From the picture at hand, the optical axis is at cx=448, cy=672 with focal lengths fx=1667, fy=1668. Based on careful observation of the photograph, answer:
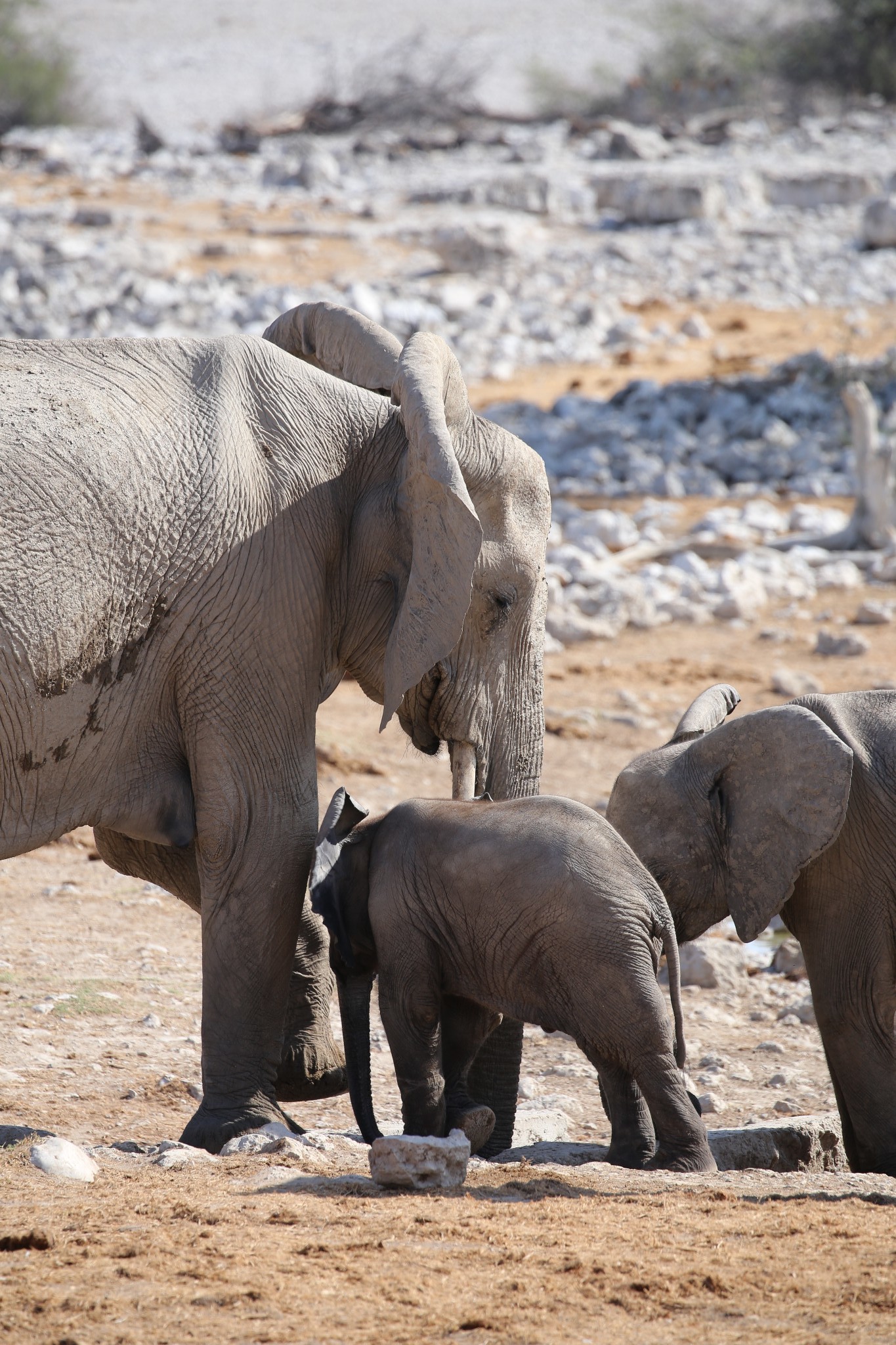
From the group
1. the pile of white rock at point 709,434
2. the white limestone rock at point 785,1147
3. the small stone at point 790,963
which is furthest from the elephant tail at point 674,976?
the pile of white rock at point 709,434

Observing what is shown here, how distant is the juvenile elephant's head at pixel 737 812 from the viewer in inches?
197

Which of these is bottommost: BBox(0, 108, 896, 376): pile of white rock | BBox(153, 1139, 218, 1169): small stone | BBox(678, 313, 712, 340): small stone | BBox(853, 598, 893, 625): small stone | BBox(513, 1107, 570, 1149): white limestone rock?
BBox(513, 1107, 570, 1149): white limestone rock

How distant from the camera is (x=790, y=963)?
7.04 metres

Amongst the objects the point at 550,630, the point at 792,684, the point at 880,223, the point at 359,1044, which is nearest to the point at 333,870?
the point at 359,1044

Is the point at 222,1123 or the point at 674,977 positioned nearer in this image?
the point at 222,1123

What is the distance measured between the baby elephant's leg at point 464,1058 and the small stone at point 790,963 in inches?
92.9

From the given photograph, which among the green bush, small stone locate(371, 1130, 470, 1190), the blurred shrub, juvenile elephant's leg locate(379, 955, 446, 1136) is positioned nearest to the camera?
small stone locate(371, 1130, 470, 1190)

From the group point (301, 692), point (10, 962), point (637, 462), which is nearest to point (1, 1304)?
point (301, 692)

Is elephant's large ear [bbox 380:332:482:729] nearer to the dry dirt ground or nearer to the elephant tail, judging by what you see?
the elephant tail

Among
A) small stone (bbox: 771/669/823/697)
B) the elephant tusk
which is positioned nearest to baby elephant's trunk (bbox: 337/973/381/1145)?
the elephant tusk

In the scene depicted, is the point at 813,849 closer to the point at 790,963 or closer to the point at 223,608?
the point at 223,608

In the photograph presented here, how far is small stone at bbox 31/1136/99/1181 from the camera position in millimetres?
4117

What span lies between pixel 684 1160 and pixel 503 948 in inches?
28.7

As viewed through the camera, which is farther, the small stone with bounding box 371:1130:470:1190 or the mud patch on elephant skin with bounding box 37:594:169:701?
the mud patch on elephant skin with bounding box 37:594:169:701
